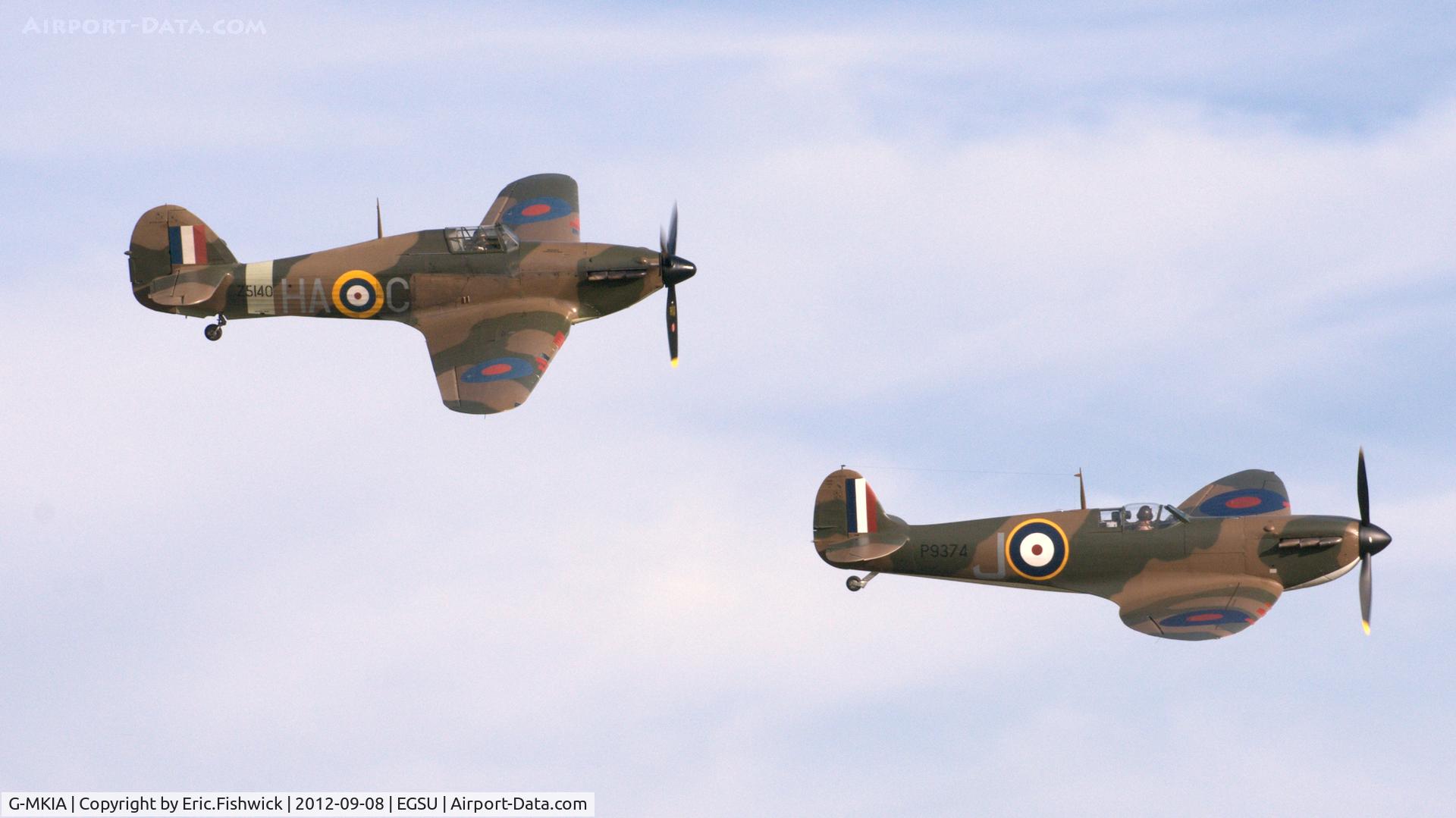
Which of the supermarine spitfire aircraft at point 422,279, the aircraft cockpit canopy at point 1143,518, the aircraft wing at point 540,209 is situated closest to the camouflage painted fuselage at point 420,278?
the supermarine spitfire aircraft at point 422,279

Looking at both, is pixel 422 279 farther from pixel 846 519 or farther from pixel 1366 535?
pixel 1366 535

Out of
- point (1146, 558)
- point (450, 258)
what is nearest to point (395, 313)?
point (450, 258)

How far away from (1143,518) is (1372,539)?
9.79ft

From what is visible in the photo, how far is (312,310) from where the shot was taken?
114 ft

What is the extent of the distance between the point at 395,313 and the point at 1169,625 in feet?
39.7

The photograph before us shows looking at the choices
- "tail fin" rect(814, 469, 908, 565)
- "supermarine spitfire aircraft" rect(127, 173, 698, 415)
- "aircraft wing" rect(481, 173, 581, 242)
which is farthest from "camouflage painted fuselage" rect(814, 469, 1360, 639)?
"aircraft wing" rect(481, 173, 581, 242)

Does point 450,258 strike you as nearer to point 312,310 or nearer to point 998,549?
point 312,310

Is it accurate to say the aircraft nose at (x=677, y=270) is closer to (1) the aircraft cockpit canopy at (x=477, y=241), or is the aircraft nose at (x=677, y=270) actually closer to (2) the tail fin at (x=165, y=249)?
(1) the aircraft cockpit canopy at (x=477, y=241)

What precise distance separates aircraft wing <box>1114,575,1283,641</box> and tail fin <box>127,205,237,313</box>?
14.1 m

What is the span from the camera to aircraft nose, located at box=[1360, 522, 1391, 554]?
31.0 meters

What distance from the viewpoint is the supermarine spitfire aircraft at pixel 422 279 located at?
34.2 m

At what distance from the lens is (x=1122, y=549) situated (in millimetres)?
31172

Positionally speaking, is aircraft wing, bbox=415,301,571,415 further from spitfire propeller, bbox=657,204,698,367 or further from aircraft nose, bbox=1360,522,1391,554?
aircraft nose, bbox=1360,522,1391,554

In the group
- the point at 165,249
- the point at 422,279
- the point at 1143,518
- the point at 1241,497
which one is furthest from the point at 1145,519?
the point at 165,249
